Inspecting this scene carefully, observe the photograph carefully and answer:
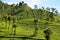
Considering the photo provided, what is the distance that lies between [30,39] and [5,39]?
15.6 meters

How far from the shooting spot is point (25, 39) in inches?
4574

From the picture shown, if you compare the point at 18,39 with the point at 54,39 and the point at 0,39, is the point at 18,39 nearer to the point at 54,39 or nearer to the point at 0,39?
the point at 0,39

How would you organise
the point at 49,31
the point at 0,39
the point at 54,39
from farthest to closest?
1. the point at 54,39
2. the point at 0,39
3. the point at 49,31

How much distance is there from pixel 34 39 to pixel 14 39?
1269 centimetres

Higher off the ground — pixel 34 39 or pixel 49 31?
pixel 49 31

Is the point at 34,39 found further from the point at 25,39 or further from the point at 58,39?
the point at 58,39

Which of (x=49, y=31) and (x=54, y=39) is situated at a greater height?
(x=49, y=31)

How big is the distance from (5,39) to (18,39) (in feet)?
25.9

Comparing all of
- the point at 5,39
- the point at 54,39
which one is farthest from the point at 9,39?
the point at 54,39

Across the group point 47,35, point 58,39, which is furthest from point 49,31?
point 58,39

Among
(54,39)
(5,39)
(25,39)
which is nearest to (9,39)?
(5,39)

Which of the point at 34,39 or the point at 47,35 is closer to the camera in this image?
the point at 47,35

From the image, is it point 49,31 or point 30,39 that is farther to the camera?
point 30,39

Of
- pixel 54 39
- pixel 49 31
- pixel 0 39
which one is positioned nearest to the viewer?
pixel 49 31
